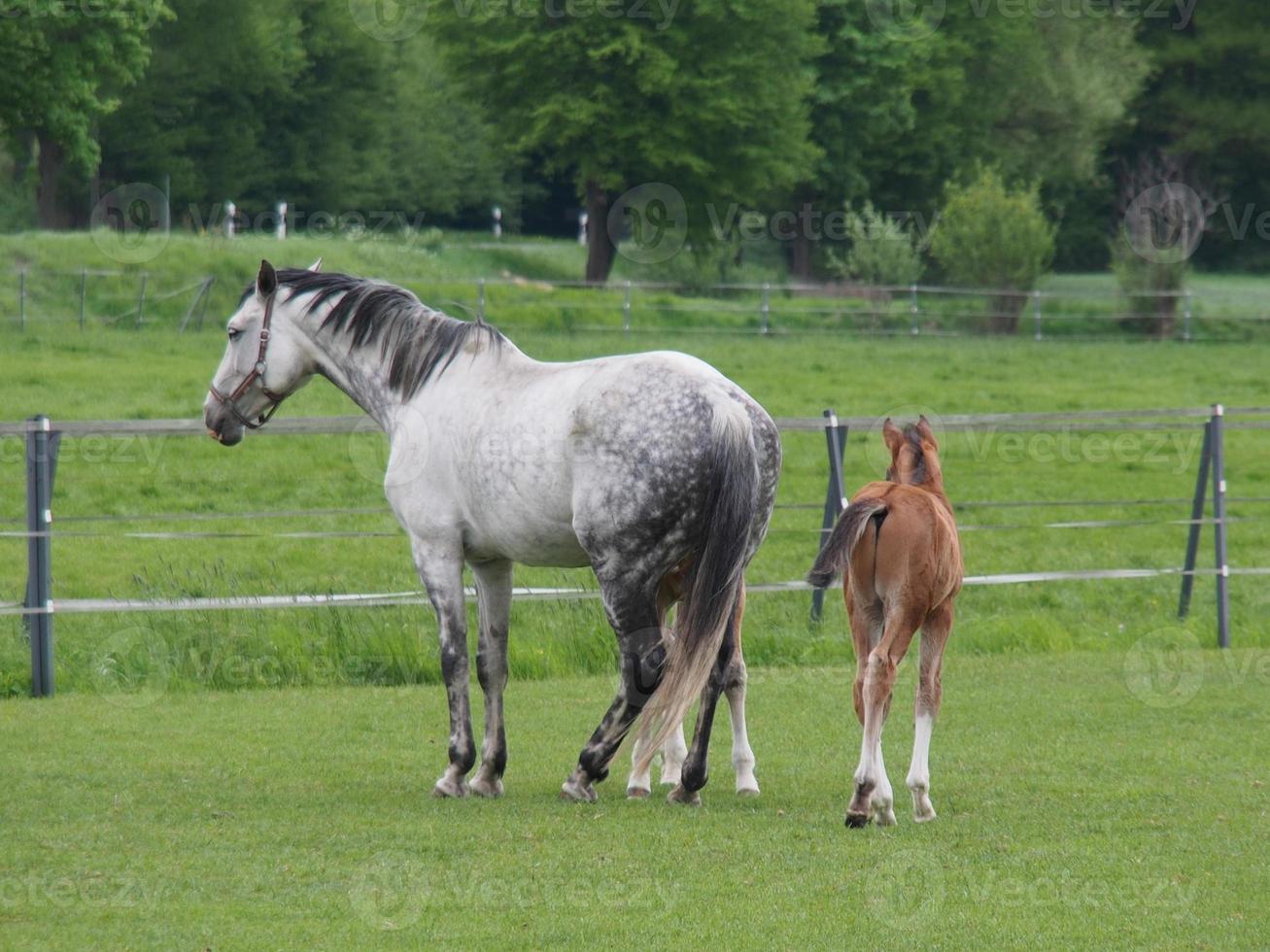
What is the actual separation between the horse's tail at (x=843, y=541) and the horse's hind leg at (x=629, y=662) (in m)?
0.88

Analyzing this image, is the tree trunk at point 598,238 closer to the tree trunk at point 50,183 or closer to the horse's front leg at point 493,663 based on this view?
the tree trunk at point 50,183

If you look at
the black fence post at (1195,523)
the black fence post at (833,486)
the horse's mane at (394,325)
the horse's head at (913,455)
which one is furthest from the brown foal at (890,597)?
the black fence post at (1195,523)

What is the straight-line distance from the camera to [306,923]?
17.1ft

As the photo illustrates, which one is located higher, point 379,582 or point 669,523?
point 669,523

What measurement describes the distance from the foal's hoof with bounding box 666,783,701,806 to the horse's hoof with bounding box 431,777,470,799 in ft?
2.99

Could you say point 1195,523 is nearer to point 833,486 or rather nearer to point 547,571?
point 833,486

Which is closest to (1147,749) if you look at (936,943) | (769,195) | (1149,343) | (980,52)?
(936,943)

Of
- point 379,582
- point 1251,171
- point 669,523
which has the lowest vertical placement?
point 379,582

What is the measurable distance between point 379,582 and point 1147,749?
704 centimetres

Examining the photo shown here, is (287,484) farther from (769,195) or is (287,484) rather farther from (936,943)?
(769,195)

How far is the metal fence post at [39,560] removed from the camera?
10320 millimetres

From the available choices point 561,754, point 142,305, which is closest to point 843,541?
point 561,754

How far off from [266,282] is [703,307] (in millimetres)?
26394

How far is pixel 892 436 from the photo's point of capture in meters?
7.00
